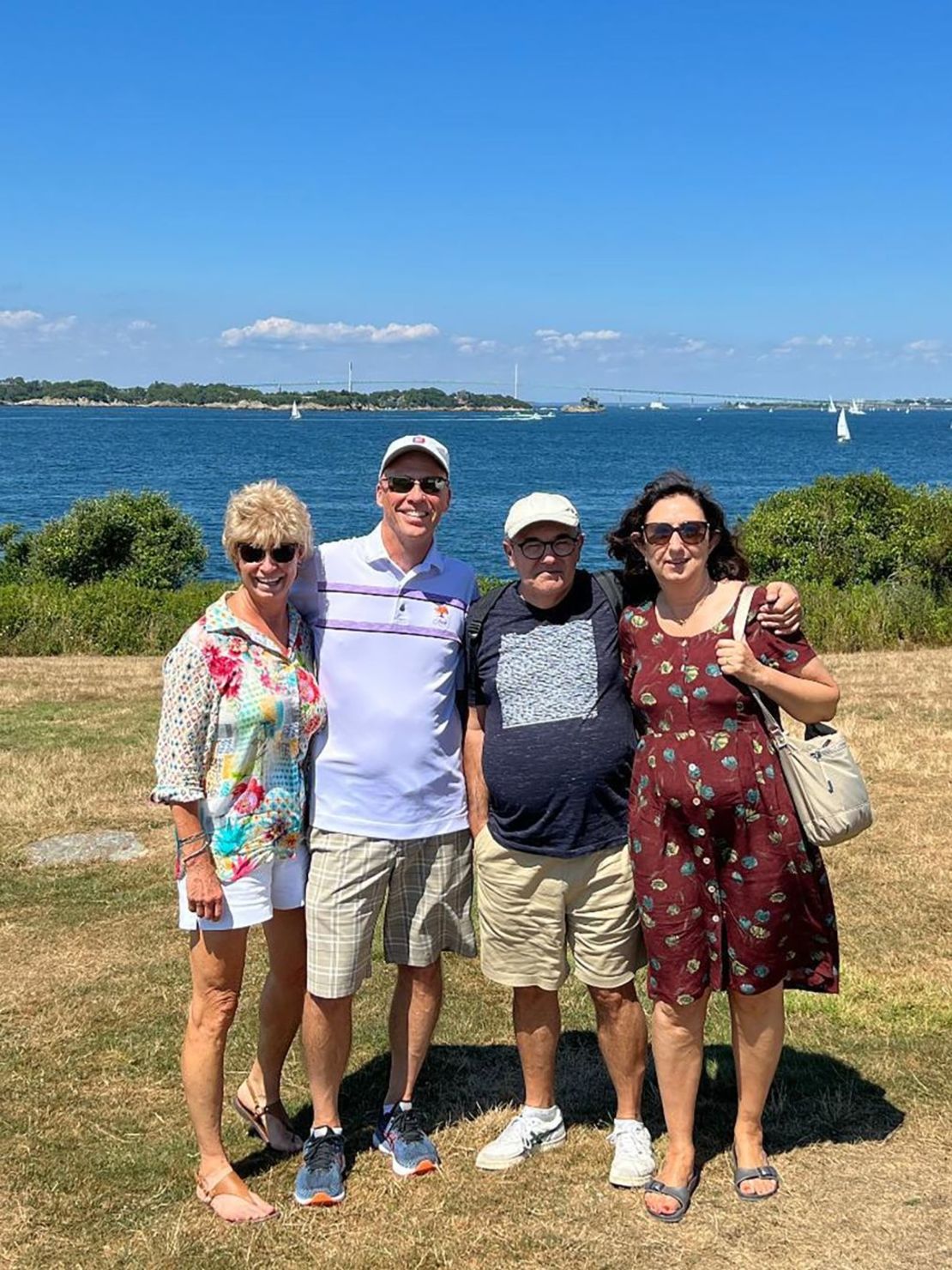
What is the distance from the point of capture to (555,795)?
3.63 metres

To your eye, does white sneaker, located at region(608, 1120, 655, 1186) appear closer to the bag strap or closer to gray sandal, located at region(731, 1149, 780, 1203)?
gray sandal, located at region(731, 1149, 780, 1203)

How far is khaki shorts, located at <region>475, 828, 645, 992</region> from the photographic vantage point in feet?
12.2

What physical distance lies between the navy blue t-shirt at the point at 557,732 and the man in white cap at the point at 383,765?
0.17 meters

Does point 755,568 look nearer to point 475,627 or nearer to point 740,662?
point 475,627

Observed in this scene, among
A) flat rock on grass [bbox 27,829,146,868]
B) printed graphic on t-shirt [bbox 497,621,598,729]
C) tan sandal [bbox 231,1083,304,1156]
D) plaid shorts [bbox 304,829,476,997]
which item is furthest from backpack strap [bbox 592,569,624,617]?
flat rock on grass [bbox 27,829,146,868]

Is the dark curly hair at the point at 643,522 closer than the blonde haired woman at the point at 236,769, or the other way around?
the blonde haired woman at the point at 236,769

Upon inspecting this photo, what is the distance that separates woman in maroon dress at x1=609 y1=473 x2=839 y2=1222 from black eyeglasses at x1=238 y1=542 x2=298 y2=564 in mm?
1031

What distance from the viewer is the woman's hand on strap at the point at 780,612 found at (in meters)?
3.40

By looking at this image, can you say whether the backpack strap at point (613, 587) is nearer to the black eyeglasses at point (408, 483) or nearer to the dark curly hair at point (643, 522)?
the dark curly hair at point (643, 522)

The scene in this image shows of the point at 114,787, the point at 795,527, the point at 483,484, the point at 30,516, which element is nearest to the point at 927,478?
the point at 483,484

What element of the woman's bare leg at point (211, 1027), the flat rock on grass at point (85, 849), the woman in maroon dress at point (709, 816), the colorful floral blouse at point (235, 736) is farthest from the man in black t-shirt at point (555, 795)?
the flat rock on grass at point (85, 849)

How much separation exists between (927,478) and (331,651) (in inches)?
3283

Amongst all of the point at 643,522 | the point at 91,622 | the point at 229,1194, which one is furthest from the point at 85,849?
the point at 91,622

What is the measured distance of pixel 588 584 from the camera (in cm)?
384
